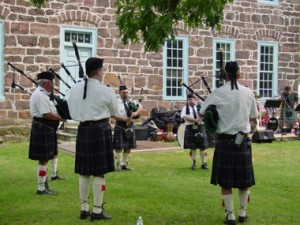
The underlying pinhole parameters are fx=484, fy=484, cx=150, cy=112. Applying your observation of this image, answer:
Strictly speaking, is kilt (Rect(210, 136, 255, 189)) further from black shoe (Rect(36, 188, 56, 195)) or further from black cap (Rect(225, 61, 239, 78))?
black shoe (Rect(36, 188, 56, 195))

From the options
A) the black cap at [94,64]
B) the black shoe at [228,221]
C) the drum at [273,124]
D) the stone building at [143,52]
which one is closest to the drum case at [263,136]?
the drum at [273,124]

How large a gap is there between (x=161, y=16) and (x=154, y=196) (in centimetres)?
279

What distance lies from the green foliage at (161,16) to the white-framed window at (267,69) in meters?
12.9

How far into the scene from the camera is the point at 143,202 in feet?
22.1

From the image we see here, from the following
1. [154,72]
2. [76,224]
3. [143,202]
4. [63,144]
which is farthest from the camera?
[154,72]

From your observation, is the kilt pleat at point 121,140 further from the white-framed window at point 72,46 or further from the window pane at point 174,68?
the window pane at point 174,68

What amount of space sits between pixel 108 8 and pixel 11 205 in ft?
33.0

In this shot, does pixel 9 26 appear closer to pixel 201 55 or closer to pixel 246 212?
pixel 201 55

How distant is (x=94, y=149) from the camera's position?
231 inches

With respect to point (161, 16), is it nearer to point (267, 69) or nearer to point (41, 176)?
point (41, 176)

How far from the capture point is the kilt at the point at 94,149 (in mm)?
5844

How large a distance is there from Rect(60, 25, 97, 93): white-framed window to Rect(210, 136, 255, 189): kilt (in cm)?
951

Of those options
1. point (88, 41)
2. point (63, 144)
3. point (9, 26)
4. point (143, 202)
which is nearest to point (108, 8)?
point (88, 41)

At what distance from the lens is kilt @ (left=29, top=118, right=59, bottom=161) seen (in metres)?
7.36
